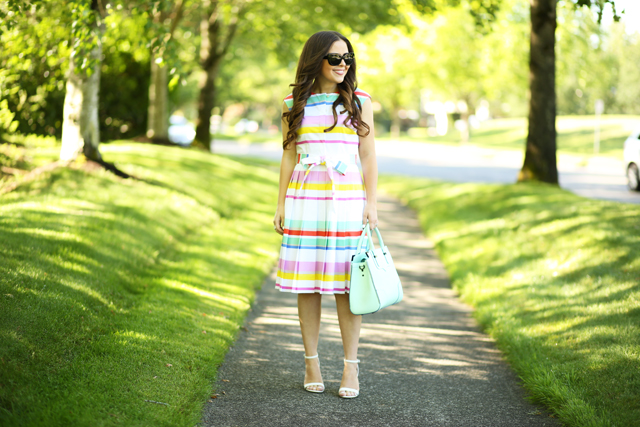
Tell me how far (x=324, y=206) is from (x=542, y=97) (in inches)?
369

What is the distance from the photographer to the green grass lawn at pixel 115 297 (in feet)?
11.0

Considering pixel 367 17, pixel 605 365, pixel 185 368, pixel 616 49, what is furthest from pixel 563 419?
A: pixel 616 49

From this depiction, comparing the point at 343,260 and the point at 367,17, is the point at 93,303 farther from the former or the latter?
the point at 367,17

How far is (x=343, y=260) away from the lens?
3793mm

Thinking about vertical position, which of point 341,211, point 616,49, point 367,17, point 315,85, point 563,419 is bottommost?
point 563,419

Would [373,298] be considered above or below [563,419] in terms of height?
above

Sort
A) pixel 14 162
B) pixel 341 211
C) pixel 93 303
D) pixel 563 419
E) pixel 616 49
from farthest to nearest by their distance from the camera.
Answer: pixel 616 49, pixel 14 162, pixel 93 303, pixel 341 211, pixel 563 419

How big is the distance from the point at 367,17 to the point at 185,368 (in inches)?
523

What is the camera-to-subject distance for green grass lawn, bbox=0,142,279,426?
3.34 meters

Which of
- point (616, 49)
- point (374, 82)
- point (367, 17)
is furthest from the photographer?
point (374, 82)

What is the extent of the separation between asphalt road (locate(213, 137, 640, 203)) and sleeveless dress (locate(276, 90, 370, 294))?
1090 centimetres

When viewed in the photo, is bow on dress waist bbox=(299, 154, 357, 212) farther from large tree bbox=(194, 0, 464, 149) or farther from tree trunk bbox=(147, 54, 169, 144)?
tree trunk bbox=(147, 54, 169, 144)

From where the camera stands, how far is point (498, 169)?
77.3 ft

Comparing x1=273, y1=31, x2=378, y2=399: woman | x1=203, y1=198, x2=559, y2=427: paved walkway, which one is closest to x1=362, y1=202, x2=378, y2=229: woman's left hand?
x1=273, y1=31, x2=378, y2=399: woman
